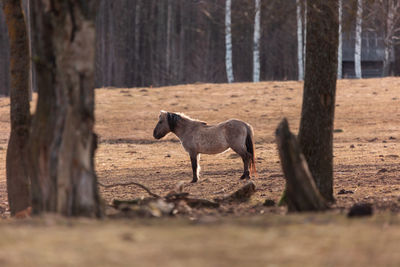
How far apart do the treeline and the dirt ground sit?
22.0 ft

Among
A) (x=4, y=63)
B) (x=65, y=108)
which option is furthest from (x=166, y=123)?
(x=4, y=63)

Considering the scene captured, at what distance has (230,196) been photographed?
10.5 m

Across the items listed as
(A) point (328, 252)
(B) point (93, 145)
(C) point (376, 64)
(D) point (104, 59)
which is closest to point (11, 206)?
(B) point (93, 145)

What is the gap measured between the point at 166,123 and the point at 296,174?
29.5ft

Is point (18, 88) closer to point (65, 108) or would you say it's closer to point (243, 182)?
point (65, 108)

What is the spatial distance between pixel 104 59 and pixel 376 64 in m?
17.5

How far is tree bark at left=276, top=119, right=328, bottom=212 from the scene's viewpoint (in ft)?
23.3

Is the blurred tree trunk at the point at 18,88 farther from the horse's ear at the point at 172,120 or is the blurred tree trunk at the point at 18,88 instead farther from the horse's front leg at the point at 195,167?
the horse's ear at the point at 172,120

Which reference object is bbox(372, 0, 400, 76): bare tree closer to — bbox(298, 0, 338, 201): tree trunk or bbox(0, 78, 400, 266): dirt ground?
bbox(298, 0, 338, 201): tree trunk

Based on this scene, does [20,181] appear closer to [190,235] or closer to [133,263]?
[190,235]

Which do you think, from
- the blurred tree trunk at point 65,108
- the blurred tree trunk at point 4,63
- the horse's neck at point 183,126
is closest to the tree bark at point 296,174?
the blurred tree trunk at point 65,108

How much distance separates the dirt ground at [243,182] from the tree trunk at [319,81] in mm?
917

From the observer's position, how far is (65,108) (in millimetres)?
6281

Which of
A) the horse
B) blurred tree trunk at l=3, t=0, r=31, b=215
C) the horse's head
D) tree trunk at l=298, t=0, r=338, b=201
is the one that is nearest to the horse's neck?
the horse
